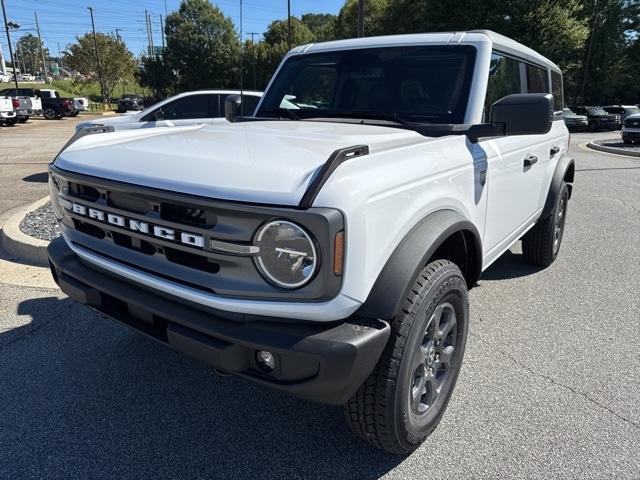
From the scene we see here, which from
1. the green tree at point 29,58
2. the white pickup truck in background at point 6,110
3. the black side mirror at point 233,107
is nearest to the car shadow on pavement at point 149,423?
the black side mirror at point 233,107

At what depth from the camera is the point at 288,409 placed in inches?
106

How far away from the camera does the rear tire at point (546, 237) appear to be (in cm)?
457

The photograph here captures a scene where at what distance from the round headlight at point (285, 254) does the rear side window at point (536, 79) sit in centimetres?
311

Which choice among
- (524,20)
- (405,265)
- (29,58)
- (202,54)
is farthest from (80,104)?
(29,58)

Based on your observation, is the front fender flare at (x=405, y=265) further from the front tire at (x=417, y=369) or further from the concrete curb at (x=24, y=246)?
the concrete curb at (x=24, y=246)

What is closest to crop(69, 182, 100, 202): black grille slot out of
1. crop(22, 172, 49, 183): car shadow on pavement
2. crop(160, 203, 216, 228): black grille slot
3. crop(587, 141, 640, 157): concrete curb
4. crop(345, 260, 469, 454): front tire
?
crop(160, 203, 216, 228): black grille slot

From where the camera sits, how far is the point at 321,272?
68.5 inches

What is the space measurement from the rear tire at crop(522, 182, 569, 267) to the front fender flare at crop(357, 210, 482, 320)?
265 centimetres

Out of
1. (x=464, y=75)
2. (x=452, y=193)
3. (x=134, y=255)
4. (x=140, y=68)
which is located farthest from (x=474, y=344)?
(x=140, y=68)

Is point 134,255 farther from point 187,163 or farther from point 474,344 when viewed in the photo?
point 474,344

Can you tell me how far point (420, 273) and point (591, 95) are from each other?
48261 mm

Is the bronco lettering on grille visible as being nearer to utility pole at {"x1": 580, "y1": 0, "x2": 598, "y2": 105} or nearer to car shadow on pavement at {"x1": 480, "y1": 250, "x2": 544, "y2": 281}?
car shadow on pavement at {"x1": 480, "y1": 250, "x2": 544, "y2": 281}

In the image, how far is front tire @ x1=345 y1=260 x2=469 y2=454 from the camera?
1985mm

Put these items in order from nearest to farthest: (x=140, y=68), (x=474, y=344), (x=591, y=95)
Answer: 1. (x=474, y=344)
2. (x=591, y=95)
3. (x=140, y=68)
